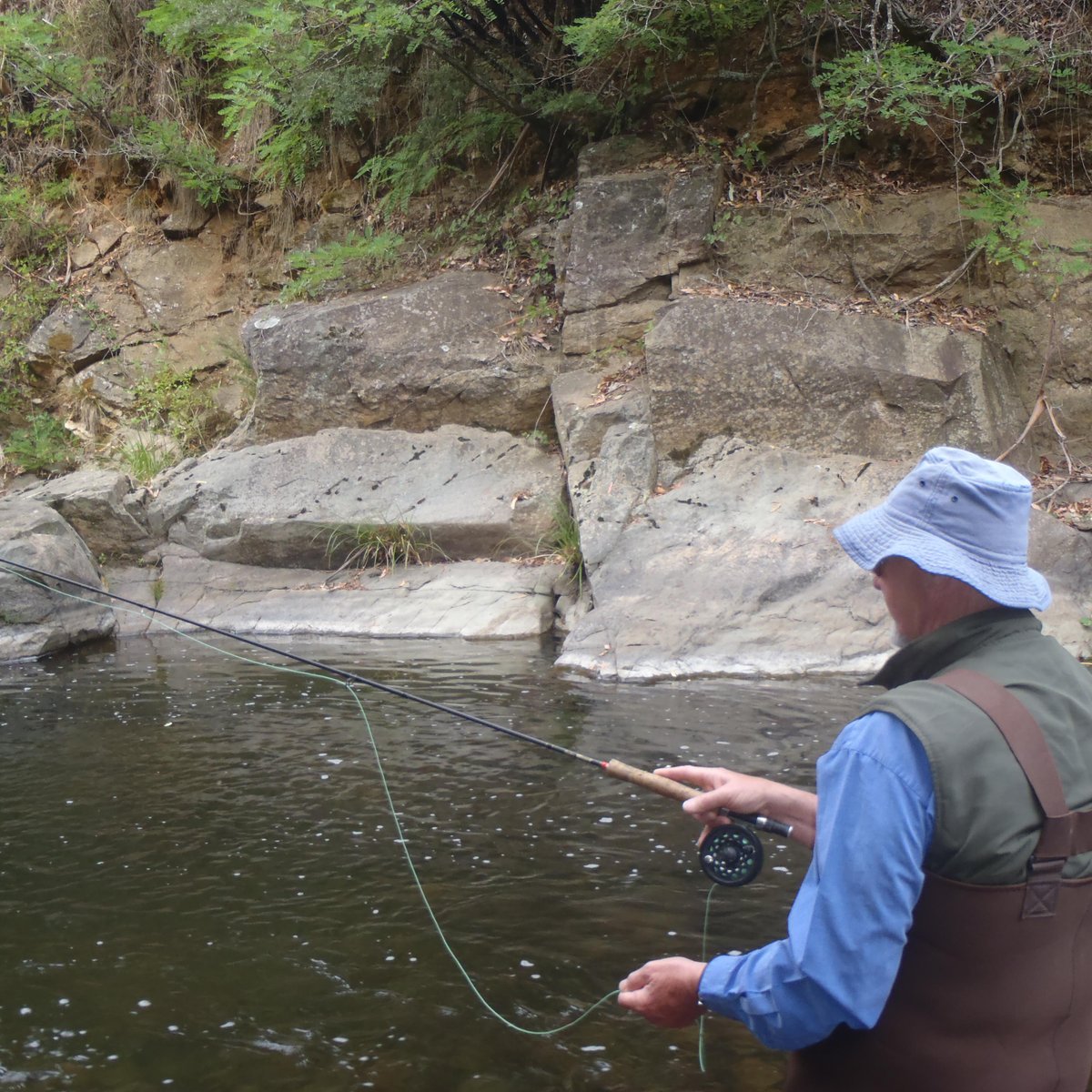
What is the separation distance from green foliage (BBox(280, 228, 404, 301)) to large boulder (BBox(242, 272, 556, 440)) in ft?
1.90

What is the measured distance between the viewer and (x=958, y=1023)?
167 centimetres

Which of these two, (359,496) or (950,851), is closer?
(950,851)

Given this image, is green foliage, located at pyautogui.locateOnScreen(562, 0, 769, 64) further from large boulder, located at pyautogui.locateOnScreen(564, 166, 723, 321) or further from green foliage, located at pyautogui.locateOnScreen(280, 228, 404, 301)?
green foliage, located at pyautogui.locateOnScreen(280, 228, 404, 301)

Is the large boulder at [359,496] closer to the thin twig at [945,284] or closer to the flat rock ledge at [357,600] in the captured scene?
the flat rock ledge at [357,600]

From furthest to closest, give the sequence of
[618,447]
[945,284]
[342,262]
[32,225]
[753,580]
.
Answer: [32,225] < [342,262] < [945,284] < [618,447] < [753,580]

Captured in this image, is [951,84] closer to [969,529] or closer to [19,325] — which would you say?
[969,529]

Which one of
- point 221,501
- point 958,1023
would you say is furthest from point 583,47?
point 958,1023

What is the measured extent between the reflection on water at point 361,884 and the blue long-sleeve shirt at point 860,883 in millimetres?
1441

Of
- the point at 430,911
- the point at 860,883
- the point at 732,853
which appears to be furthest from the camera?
the point at 430,911

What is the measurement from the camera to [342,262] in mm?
11320

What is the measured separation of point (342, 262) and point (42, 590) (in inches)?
181

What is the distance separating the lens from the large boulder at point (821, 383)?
332 inches

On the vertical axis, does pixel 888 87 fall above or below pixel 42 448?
above

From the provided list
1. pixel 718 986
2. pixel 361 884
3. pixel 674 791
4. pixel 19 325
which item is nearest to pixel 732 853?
pixel 674 791
